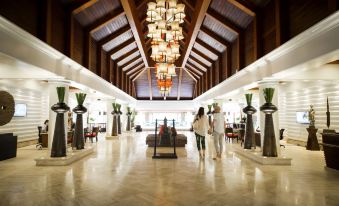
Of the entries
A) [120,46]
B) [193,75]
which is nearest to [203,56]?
[120,46]

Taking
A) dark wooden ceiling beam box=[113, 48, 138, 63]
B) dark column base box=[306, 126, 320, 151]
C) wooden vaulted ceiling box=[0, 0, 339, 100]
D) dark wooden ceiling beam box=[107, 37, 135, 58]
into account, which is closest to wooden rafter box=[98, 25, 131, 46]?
wooden vaulted ceiling box=[0, 0, 339, 100]

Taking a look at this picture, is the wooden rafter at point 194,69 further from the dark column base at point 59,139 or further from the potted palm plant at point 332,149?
the dark column base at point 59,139

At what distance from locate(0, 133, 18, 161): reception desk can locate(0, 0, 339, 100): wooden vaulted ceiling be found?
9.88 feet

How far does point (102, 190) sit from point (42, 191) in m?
0.97

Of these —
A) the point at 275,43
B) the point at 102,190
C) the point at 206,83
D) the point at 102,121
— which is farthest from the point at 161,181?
the point at 102,121

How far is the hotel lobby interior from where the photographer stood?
14.1ft

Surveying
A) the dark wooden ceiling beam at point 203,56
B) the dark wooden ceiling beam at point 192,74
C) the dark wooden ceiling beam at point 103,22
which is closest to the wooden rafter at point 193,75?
the dark wooden ceiling beam at point 192,74

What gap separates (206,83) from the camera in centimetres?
1769

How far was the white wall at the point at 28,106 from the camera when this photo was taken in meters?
9.77

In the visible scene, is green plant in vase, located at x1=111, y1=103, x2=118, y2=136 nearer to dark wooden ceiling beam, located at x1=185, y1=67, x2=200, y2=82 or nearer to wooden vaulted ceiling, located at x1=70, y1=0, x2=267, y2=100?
wooden vaulted ceiling, located at x1=70, y1=0, x2=267, y2=100

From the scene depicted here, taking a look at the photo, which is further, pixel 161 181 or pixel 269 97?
pixel 269 97

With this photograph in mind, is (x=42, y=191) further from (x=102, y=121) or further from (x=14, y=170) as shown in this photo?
(x=102, y=121)

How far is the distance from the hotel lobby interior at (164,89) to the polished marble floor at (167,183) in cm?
2

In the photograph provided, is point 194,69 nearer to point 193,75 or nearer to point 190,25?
point 193,75
